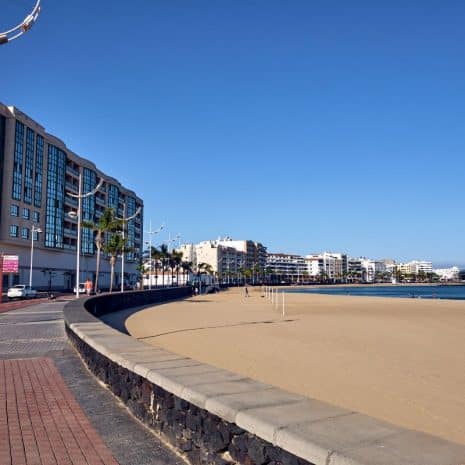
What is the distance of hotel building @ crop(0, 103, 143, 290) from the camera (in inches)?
2382

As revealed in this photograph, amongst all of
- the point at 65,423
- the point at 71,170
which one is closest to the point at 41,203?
the point at 71,170

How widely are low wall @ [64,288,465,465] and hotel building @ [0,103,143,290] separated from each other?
59519 millimetres

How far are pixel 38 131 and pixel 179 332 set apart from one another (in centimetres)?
5599

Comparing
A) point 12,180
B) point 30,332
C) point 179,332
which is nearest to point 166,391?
point 30,332

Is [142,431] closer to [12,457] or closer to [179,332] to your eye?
[12,457]

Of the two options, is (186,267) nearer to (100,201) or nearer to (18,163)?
(100,201)

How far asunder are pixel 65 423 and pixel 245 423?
3.16m

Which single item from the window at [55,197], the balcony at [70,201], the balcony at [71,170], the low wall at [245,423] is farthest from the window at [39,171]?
the low wall at [245,423]

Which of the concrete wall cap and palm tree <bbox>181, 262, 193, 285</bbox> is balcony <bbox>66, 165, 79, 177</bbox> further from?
the concrete wall cap

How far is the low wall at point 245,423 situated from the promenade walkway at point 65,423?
0.27 metres

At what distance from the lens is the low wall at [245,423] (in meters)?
2.98

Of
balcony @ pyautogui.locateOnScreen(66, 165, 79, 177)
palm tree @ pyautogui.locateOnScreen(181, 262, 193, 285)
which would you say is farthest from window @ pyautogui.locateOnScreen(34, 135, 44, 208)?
palm tree @ pyautogui.locateOnScreen(181, 262, 193, 285)

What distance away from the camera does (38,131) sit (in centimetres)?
6731

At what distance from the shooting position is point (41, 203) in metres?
69.4
